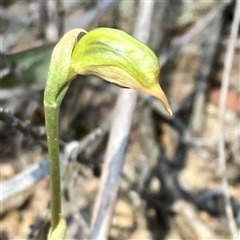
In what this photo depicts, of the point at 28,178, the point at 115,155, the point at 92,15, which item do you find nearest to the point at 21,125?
the point at 28,178

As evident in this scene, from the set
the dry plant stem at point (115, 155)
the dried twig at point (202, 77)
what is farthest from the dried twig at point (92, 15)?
the dried twig at point (202, 77)

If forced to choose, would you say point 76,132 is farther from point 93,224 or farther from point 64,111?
point 93,224

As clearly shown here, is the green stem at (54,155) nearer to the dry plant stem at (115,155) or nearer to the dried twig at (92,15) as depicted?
the dry plant stem at (115,155)

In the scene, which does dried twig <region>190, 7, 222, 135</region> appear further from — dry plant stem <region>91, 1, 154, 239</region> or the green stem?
the green stem

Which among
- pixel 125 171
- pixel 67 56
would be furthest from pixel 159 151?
pixel 67 56

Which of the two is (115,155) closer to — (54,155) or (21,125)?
(21,125)

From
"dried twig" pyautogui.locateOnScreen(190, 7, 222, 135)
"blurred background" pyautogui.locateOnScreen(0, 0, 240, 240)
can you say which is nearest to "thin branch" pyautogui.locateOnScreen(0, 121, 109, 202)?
"blurred background" pyautogui.locateOnScreen(0, 0, 240, 240)
